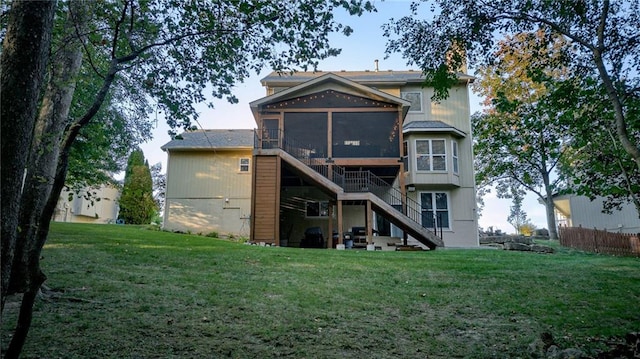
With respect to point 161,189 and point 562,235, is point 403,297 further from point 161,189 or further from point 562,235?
point 161,189

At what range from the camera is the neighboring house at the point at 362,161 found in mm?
15203

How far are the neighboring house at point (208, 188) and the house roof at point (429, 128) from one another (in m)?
7.98

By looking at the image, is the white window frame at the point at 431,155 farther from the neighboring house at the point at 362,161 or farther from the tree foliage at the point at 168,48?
the tree foliage at the point at 168,48

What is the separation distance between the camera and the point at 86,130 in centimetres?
884

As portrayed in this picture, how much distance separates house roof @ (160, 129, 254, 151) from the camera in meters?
19.6

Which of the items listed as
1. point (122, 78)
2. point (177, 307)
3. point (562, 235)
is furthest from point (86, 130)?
point (562, 235)

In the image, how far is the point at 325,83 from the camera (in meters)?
17.6

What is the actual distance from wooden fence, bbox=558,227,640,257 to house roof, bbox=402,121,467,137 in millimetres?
6835

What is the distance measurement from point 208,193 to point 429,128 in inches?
443

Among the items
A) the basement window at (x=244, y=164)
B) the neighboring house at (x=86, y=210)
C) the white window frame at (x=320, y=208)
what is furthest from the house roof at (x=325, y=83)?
the neighboring house at (x=86, y=210)

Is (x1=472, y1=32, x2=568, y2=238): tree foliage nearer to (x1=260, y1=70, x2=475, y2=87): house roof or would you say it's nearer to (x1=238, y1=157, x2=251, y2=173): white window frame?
(x1=260, y1=70, x2=475, y2=87): house roof

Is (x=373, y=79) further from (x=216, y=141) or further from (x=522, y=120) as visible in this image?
(x=522, y=120)

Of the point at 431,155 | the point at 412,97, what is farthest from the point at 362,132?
the point at 412,97

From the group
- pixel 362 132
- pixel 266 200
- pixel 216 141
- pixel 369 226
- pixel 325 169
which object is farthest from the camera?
Answer: pixel 216 141
